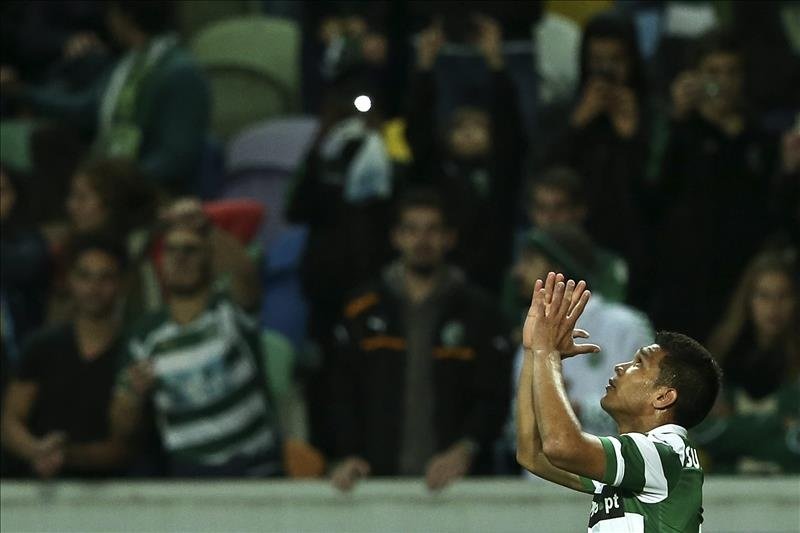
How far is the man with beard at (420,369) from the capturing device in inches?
359

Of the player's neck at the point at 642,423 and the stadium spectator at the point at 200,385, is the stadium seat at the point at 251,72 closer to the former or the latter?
the stadium spectator at the point at 200,385

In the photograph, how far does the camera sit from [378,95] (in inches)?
429

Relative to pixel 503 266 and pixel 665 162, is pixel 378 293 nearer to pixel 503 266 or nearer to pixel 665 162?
pixel 503 266

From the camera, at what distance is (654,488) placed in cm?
543

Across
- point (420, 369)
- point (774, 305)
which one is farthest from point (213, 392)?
point (774, 305)

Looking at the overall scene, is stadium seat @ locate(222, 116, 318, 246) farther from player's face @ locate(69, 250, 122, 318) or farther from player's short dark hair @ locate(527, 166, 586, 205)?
player's short dark hair @ locate(527, 166, 586, 205)

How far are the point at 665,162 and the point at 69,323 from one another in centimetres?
312

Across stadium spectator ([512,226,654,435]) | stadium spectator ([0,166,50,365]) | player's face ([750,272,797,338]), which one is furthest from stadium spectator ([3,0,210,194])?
player's face ([750,272,797,338])

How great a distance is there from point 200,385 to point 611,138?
261cm

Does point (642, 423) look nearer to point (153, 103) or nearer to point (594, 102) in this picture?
point (594, 102)

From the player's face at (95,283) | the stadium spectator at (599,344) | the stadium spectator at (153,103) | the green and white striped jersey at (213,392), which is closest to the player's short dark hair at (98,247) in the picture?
the player's face at (95,283)

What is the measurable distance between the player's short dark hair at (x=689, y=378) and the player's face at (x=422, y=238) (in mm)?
3884

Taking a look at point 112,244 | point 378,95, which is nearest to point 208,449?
point 112,244

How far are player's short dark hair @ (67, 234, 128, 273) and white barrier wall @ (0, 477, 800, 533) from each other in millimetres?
1212
